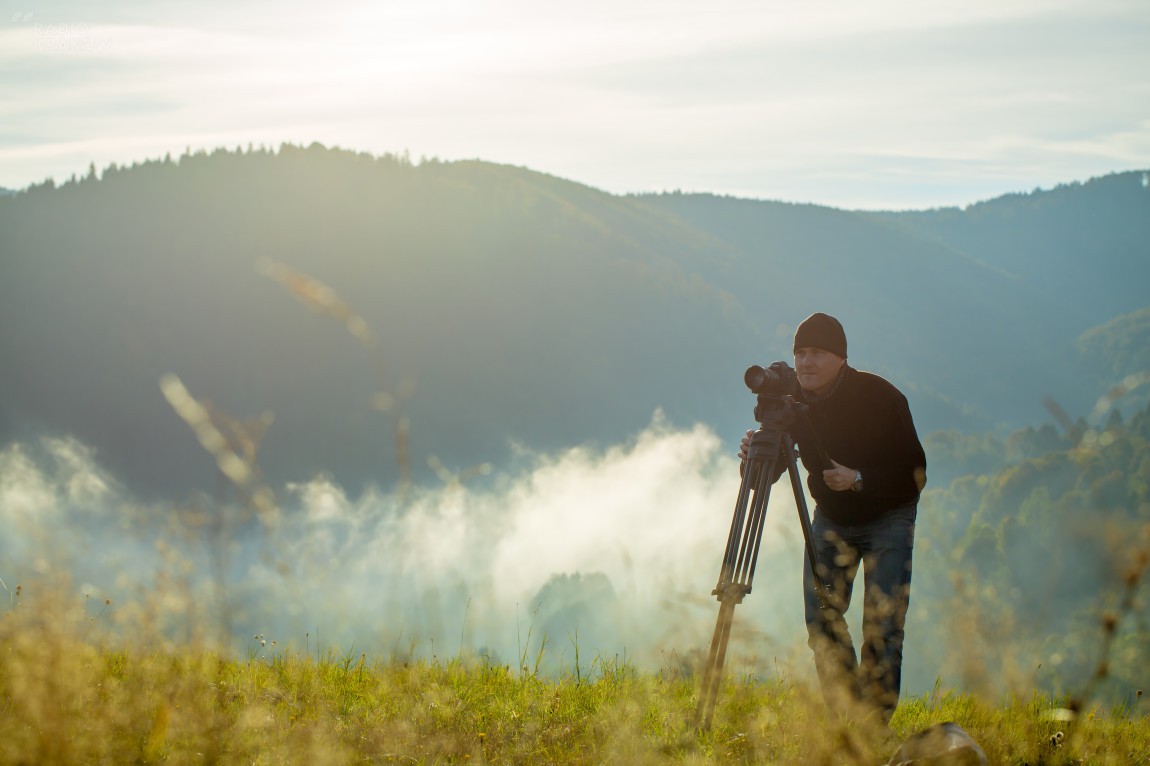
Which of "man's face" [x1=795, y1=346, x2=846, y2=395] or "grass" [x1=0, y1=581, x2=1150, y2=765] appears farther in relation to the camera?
"man's face" [x1=795, y1=346, x2=846, y2=395]

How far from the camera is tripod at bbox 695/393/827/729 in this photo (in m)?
3.73

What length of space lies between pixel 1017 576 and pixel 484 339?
99170 millimetres

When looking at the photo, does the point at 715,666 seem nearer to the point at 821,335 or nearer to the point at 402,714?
the point at 402,714

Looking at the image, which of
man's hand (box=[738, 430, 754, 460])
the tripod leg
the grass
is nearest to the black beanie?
man's hand (box=[738, 430, 754, 460])

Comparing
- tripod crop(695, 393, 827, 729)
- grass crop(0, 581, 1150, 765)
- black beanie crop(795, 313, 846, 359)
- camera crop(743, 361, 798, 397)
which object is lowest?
grass crop(0, 581, 1150, 765)

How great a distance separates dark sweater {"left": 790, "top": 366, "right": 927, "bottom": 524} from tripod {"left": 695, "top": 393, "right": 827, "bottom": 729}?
0.14 m

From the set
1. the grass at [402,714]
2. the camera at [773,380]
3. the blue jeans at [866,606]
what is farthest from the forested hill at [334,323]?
the camera at [773,380]

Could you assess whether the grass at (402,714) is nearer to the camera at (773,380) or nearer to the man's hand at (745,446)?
the man's hand at (745,446)

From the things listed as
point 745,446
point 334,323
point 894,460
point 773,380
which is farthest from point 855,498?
point 334,323

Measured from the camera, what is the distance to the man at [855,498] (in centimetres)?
386

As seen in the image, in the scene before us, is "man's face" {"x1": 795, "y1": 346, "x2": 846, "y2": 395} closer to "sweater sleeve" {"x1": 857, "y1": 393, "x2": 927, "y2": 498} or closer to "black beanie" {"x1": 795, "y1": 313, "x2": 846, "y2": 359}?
"black beanie" {"x1": 795, "y1": 313, "x2": 846, "y2": 359}

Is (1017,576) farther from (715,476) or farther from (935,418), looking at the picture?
(935,418)

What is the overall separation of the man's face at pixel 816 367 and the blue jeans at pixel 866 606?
0.66m

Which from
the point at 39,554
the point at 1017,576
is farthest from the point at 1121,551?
the point at 1017,576
